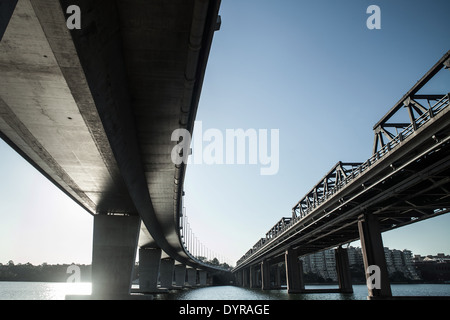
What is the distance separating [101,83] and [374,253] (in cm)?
2995

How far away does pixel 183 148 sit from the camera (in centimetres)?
1769

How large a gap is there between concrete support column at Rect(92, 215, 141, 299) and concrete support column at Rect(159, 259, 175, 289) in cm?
5464

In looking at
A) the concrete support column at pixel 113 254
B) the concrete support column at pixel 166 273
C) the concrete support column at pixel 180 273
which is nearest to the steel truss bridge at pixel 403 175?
the concrete support column at pixel 113 254

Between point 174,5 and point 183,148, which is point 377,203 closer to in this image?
point 183,148

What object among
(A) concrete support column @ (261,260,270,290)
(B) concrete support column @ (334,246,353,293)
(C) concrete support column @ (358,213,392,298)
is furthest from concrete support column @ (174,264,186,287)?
(C) concrete support column @ (358,213,392,298)

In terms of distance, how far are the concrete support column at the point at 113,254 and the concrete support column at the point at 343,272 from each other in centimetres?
5107

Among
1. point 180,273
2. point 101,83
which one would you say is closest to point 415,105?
point 101,83

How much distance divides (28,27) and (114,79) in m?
3.57

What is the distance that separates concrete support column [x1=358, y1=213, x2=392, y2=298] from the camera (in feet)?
92.4

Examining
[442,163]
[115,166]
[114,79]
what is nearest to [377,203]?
[442,163]

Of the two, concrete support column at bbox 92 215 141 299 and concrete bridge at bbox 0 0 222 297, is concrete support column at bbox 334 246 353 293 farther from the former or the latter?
concrete bridge at bbox 0 0 222 297

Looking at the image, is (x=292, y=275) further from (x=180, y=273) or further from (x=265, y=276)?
(x=180, y=273)
